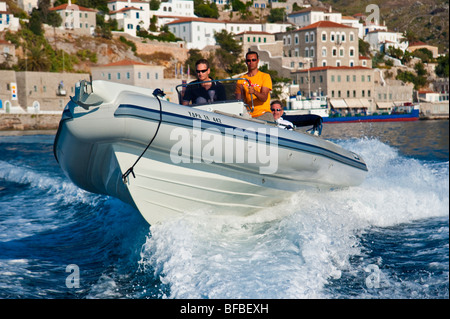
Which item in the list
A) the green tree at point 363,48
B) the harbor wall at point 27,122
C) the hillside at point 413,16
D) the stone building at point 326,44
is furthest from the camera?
the hillside at point 413,16

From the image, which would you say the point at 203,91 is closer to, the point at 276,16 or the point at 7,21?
the point at 7,21

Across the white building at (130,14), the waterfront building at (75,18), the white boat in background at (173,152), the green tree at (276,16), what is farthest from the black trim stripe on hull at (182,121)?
the green tree at (276,16)

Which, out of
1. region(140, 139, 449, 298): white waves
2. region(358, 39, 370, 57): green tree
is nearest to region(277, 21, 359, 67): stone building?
region(358, 39, 370, 57): green tree

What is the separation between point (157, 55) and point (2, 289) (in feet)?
218

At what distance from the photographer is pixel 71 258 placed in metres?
6.43

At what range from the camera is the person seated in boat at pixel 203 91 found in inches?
275

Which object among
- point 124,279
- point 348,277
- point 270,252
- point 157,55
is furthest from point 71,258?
point 157,55

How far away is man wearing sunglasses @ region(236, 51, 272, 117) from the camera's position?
723cm

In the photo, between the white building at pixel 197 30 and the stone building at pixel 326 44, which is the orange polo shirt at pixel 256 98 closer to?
the white building at pixel 197 30

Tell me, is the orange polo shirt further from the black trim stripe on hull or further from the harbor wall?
A: the harbor wall

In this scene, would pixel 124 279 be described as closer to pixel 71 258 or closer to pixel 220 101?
pixel 71 258

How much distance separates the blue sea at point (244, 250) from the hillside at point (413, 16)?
13735 centimetres

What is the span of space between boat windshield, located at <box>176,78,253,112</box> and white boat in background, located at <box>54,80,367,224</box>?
45mm

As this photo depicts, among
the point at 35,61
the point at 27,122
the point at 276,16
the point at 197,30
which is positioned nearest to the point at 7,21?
the point at 35,61
